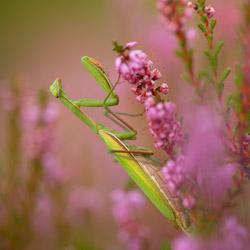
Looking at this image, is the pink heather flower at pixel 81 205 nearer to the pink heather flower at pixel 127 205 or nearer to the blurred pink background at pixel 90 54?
the blurred pink background at pixel 90 54

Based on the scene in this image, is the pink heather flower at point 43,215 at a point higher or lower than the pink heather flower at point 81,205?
higher

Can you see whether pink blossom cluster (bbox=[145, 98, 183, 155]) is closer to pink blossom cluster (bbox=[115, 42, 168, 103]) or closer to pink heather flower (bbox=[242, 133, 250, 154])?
pink blossom cluster (bbox=[115, 42, 168, 103])

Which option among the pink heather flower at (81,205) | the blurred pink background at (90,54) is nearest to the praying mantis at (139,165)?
the blurred pink background at (90,54)

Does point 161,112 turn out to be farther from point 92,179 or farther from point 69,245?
point 92,179

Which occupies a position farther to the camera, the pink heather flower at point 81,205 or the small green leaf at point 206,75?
the pink heather flower at point 81,205

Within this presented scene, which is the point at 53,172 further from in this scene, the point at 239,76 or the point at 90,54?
the point at 90,54

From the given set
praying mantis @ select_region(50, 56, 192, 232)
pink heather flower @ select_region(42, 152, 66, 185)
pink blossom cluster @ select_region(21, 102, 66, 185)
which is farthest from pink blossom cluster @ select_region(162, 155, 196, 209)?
pink heather flower @ select_region(42, 152, 66, 185)

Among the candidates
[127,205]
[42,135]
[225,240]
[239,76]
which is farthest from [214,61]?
[42,135]
